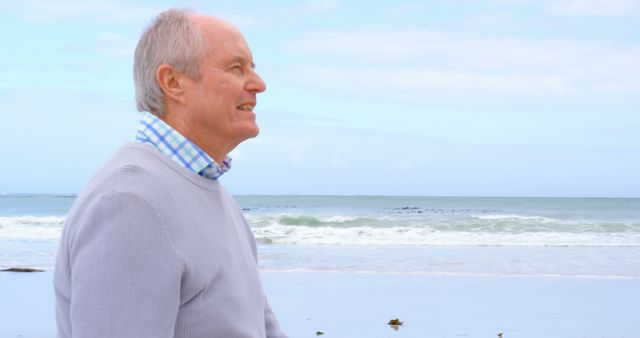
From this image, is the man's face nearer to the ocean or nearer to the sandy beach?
the sandy beach

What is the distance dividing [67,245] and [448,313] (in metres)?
6.53

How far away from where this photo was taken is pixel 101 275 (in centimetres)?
128

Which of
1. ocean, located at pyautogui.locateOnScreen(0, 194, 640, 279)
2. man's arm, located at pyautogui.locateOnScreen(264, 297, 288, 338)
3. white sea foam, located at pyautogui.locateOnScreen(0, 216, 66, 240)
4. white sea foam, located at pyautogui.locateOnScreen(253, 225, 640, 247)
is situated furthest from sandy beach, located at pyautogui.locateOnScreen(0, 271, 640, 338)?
white sea foam, located at pyautogui.locateOnScreen(0, 216, 66, 240)

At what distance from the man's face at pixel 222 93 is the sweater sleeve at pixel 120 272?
272mm

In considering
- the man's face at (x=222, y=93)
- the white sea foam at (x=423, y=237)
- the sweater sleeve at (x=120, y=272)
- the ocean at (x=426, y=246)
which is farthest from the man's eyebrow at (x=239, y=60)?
the white sea foam at (x=423, y=237)

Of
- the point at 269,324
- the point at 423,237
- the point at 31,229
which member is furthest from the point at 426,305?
the point at 31,229

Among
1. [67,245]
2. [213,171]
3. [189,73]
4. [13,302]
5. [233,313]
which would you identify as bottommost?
[13,302]

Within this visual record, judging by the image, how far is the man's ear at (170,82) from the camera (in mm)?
1543

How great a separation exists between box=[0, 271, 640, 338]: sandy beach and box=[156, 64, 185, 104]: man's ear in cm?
523

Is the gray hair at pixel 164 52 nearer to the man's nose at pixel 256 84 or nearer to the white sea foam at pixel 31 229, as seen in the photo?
the man's nose at pixel 256 84

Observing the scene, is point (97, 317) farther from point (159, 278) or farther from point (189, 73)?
point (189, 73)

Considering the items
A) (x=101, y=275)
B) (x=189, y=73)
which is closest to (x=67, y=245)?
(x=101, y=275)

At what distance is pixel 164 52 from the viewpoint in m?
1.55

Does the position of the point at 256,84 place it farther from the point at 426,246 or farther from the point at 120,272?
the point at 426,246
